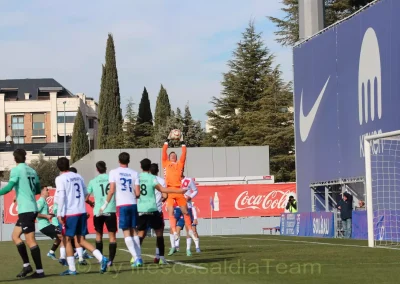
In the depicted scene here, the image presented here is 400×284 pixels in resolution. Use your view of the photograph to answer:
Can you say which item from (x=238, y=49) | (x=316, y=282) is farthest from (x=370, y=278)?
(x=238, y=49)

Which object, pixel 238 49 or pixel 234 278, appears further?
pixel 238 49

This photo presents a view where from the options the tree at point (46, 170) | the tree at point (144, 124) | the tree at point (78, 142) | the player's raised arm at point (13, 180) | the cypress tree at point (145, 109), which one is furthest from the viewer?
the tree at point (78, 142)

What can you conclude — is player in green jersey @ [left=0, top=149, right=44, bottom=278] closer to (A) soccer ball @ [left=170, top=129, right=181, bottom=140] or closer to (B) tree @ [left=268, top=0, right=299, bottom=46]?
(A) soccer ball @ [left=170, top=129, right=181, bottom=140]

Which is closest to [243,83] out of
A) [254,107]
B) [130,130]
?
[254,107]

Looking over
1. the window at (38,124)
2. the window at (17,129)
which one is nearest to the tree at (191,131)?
the window at (38,124)

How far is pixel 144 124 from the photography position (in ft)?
329

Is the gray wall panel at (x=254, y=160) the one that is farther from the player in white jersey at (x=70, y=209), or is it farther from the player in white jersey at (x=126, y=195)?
the player in white jersey at (x=70, y=209)

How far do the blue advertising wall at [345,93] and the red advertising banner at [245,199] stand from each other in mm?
6183

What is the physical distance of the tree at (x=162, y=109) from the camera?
9831 cm

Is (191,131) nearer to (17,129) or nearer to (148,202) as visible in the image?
(17,129)

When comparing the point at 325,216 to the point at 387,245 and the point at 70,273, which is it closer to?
the point at 387,245

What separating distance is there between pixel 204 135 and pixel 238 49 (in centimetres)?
1252

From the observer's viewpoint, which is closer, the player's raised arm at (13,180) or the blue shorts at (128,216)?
the player's raised arm at (13,180)

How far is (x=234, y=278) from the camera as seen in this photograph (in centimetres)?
1389
